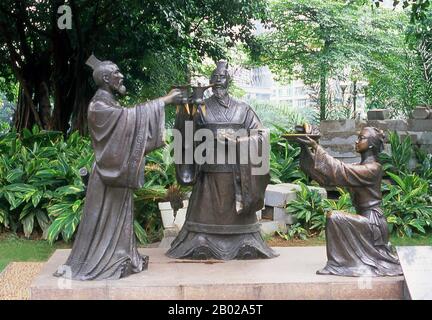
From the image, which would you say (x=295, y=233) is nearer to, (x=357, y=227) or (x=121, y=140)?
(x=357, y=227)

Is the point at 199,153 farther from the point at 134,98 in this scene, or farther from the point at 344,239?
the point at 134,98

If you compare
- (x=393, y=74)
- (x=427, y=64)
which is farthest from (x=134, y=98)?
(x=393, y=74)

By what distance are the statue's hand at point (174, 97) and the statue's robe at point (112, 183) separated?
106mm

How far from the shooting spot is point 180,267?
5.94 meters

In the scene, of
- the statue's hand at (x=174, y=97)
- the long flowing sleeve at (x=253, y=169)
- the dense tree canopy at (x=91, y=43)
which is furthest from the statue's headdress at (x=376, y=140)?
the dense tree canopy at (x=91, y=43)

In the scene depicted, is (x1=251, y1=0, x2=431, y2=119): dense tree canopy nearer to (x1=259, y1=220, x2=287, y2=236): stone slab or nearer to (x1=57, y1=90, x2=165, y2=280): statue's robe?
(x1=259, y1=220, x2=287, y2=236): stone slab

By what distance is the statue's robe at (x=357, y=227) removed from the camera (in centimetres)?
554

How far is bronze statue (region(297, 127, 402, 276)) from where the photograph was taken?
5.54 m

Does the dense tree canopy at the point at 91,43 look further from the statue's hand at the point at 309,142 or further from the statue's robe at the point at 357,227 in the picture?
the statue's robe at the point at 357,227

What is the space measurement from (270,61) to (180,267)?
1446 cm

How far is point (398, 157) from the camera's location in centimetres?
1095

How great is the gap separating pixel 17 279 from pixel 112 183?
7.66 ft

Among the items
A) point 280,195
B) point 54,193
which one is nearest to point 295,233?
point 280,195
